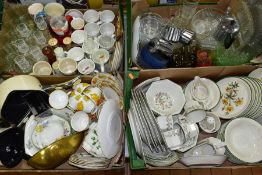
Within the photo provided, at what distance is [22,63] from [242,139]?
1.02 meters

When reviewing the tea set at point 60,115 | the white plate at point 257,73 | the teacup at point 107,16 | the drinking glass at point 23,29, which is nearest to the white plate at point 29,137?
the tea set at point 60,115

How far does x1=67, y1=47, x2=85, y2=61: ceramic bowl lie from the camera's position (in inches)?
54.5

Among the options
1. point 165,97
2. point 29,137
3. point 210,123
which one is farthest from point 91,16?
point 210,123

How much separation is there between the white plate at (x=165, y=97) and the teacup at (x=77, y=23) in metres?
0.44

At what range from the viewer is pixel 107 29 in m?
1.44

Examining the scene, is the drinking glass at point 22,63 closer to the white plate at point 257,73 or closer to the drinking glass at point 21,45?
the drinking glass at point 21,45

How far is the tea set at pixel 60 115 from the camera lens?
1.21 meters

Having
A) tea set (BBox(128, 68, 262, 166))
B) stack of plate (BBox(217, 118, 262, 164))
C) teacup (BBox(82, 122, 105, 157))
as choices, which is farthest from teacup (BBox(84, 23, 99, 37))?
stack of plate (BBox(217, 118, 262, 164))

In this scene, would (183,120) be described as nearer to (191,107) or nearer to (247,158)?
(191,107)

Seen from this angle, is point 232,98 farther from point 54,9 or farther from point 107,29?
point 54,9

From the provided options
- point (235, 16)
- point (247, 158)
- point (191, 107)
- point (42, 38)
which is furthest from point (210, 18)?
point (42, 38)

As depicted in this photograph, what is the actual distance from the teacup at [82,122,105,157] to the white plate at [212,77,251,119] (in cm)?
53

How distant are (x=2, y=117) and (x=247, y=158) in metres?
1.01

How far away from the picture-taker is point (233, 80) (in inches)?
53.4
